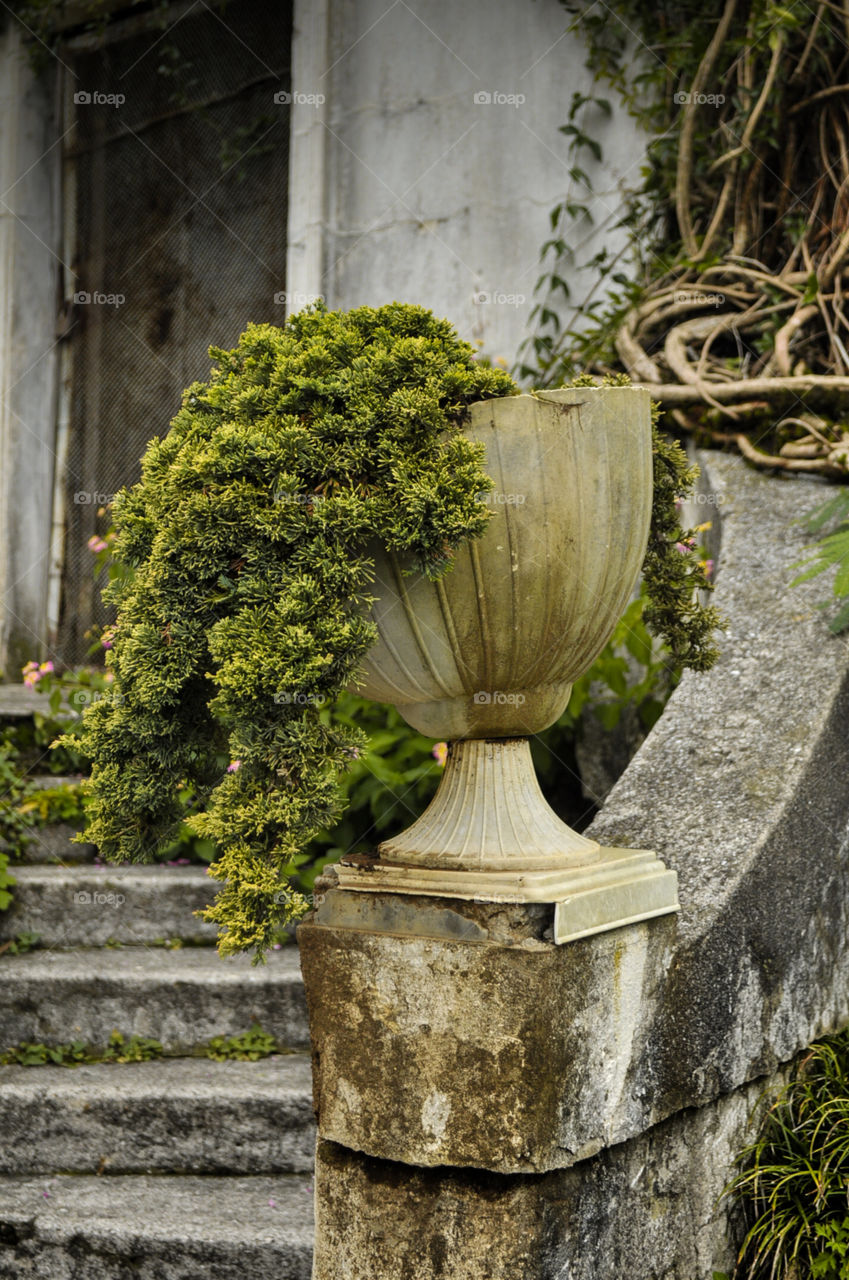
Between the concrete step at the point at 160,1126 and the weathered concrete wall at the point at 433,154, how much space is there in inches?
123

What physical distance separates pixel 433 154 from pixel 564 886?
3.96 metres

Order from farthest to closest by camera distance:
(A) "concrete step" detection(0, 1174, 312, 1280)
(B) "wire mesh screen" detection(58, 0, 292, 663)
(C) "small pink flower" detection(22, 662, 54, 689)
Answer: (B) "wire mesh screen" detection(58, 0, 292, 663)
(C) "small pink flower" detection(22, 662, 54, 689)
(A) "concrete step" detection(0, 1174, 312, 1280)

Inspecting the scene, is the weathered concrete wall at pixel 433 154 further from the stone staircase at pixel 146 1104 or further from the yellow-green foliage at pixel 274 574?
the yellow-green foliage at pixel 274 574

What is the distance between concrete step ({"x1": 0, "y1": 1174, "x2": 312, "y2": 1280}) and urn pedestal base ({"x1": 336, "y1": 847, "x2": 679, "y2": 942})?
975 millimetres

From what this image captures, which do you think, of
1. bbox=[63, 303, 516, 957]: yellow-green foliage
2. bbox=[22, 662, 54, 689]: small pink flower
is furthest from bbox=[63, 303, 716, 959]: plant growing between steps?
bbox=[22, 662, 54, 689]: small pink flower

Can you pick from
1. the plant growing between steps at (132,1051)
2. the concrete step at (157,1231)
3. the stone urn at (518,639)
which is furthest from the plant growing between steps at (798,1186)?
the plant growing between steps at (132,1051)

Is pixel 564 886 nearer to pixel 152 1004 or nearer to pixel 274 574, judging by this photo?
pixel 274 574

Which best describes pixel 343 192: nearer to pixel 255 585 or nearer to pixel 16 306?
pixel 16 306

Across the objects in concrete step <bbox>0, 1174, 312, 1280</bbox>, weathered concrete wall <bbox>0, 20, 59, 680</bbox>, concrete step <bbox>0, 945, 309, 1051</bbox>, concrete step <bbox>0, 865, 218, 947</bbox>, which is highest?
weathered concrete wall <bbox>0, 20, 59, 680</bbox>

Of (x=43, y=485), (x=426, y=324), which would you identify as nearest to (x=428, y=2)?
(x=43, y=485)

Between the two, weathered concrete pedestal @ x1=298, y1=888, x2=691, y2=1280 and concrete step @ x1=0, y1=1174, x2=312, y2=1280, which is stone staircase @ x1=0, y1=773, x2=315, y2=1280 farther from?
weathered concrete pedestal @ x1=298, y1=888, x2=691, y2=1280

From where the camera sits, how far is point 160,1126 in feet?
9.08

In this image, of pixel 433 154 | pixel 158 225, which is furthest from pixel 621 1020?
pixel 158 225

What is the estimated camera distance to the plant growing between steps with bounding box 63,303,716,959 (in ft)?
5.30
